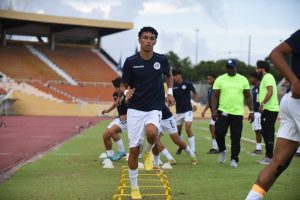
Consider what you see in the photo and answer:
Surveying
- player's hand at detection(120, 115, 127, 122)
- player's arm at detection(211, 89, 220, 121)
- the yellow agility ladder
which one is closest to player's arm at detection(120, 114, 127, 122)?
player's hand at detection(120, 115, 127, 122)

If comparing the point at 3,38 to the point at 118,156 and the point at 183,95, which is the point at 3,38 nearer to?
the point at 183,95

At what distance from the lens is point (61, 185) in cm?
861

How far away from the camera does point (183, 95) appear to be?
13852 millimetres

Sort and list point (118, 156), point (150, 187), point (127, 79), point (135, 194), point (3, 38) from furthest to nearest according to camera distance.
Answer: point (3, 38), point (118, 156), point (150, 187), point (127, 79), point (135, 194)

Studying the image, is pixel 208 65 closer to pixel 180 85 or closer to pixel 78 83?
pixel 78 83

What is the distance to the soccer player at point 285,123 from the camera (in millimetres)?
5520

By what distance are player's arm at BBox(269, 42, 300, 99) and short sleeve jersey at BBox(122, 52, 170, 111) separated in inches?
102

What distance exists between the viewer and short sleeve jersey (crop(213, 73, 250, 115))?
11.3m

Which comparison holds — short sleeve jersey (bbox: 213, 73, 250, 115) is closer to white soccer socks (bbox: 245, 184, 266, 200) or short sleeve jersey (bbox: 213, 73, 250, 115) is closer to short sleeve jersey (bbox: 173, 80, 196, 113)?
short sleeve jersey (bbox: 173, 80, 196, 113)

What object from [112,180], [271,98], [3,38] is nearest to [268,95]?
[271,98]

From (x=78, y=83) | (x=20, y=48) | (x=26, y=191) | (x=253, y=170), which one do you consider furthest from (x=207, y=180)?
(x=20, y=48)

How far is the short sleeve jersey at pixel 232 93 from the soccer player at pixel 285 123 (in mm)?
5392

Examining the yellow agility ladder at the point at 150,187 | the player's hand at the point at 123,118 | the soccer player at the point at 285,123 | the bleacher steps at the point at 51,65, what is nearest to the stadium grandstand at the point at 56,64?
the bleacher steps at the point at 51,65

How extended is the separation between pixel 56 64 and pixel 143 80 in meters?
49.3
